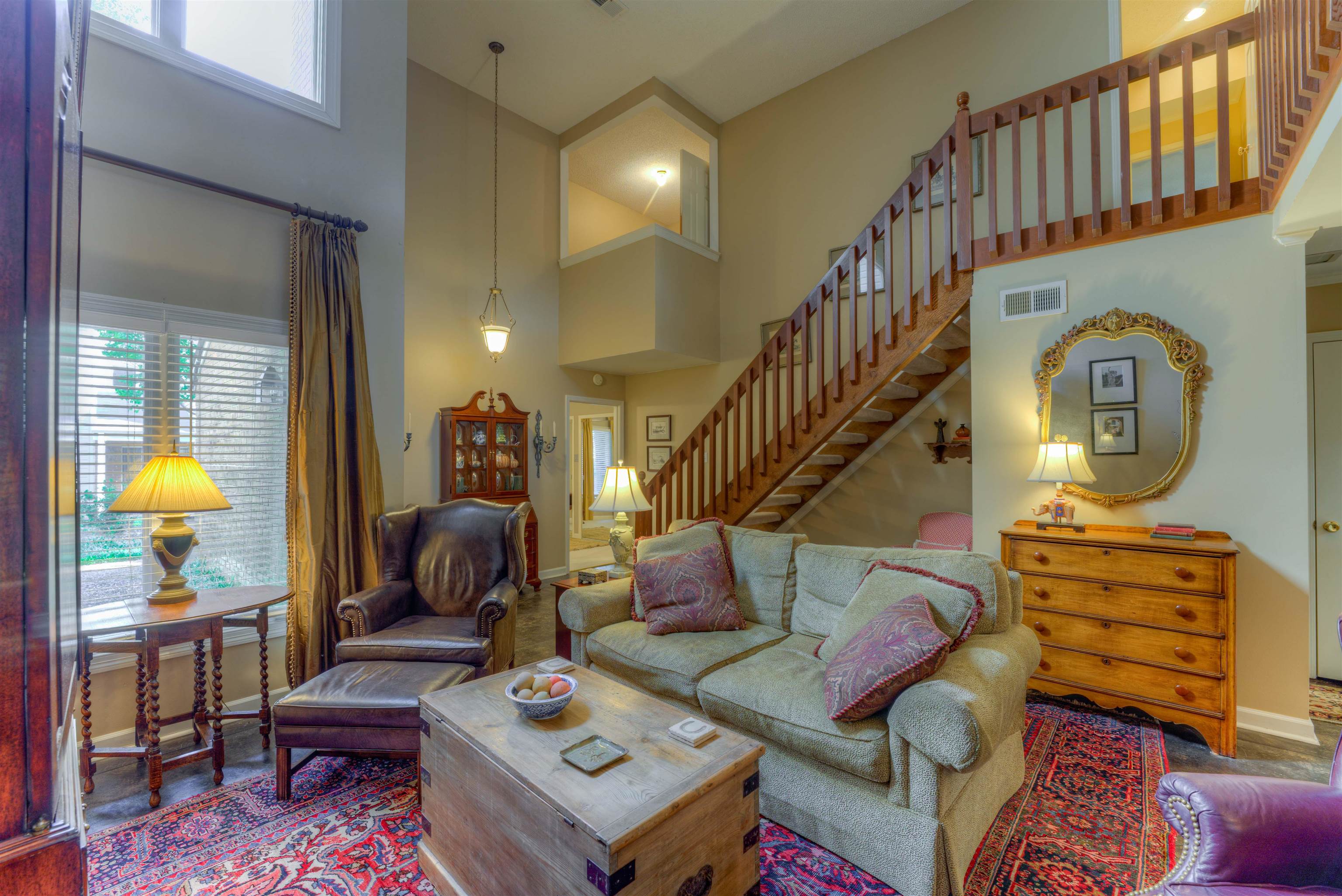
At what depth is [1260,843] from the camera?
1.17m

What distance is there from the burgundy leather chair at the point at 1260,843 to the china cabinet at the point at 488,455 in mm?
4849

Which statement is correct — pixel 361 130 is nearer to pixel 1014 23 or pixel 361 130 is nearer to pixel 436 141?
pixel 436 141

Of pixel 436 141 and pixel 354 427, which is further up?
pixel 436 141

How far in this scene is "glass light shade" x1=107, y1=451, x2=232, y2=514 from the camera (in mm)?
2305

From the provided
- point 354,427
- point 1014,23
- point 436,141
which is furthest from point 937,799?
point 436,141

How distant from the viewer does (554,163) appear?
20.7 feet

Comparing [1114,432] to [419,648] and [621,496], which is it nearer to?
[621,496]

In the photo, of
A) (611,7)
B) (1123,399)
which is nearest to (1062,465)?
(1123,399)

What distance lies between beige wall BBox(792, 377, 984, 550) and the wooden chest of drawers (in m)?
1.57

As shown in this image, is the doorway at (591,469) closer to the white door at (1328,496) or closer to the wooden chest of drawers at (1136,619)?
the wooden chest of drawers at (1136,619)

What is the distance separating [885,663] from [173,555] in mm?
2955

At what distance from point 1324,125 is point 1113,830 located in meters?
2.50

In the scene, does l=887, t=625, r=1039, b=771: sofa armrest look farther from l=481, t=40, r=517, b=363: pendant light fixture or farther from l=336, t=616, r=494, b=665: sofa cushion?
l=481, t=40, r=517, b=363: pendant light fixture

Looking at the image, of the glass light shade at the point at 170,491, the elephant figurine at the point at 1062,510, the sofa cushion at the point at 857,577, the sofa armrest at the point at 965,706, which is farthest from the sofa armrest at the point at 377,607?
the elephant figurine at the point at 1062,510
